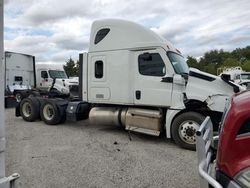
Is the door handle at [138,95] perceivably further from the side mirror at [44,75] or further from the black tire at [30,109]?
the side mirror at [44,75]

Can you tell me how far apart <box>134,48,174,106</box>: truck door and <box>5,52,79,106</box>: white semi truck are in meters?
8.63

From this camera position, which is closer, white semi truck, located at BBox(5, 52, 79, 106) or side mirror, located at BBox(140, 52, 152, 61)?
side mirror, located at BBox(140, 52, 152, 61)

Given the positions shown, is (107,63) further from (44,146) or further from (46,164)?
(46,164)

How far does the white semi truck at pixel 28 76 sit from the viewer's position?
1563 centimetres

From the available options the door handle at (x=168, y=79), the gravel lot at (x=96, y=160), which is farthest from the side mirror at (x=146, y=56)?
the gravel lot at (x=96, y=160)

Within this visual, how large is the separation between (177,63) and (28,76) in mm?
13213

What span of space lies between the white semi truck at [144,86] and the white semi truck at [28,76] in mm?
7630

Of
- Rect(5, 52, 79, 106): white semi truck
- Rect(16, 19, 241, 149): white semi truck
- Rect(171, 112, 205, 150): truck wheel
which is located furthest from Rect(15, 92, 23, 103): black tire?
Rect(171, 112, 205, 150): truck wheel

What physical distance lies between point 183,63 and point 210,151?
183 inches

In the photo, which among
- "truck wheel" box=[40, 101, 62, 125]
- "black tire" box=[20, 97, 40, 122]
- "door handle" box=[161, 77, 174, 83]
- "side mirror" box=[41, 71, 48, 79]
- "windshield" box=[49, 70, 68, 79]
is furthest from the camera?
"side mirror" box=[41, 71, 48, 79]

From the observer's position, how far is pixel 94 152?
5.57 meters

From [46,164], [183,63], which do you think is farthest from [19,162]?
[183,63]

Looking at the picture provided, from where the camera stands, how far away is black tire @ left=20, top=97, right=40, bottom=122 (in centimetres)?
901

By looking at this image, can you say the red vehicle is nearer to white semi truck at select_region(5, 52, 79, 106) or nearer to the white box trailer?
white semi truck at select_region(5, 52, 79, 106)
